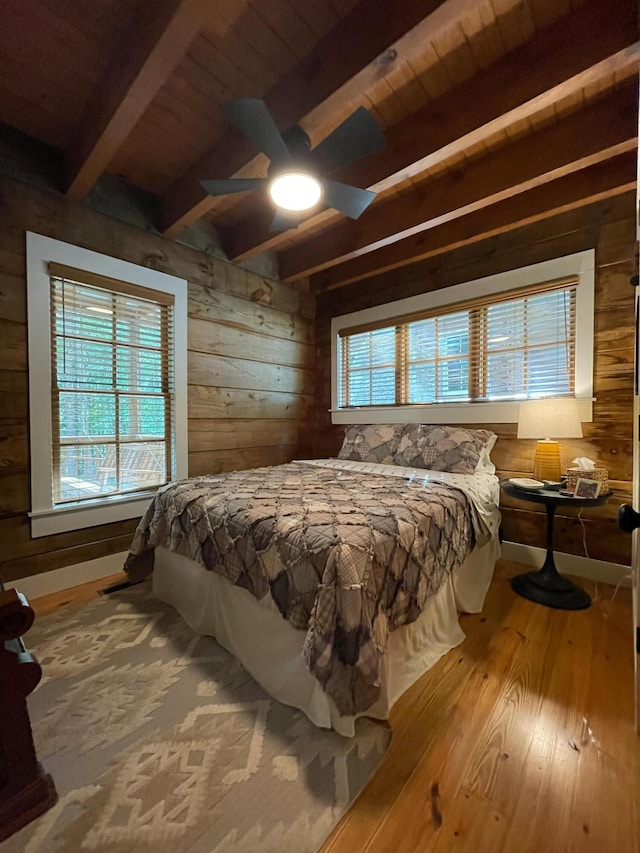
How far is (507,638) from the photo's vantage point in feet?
5.91

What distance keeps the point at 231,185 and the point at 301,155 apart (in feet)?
1.26

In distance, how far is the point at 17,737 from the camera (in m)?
1.03

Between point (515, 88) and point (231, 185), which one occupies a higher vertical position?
point (515, 88)

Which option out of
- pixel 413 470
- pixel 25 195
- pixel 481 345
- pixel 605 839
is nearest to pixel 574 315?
pixel 481 345

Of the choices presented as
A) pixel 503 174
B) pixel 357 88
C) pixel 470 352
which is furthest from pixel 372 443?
pixel 357 88

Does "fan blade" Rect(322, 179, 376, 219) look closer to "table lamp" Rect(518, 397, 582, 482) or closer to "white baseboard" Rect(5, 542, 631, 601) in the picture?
"table lamp" Rect(518, 397, 582, 482)

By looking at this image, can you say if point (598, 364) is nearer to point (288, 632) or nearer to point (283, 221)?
point (283, 221)

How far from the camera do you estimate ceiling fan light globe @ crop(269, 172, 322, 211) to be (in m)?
1.70

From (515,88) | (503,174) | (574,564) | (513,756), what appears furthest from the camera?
(574,564)

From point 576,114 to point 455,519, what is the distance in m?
2.25

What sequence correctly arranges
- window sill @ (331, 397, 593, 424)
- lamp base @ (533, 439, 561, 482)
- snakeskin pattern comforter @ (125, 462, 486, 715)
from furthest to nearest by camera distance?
window sill @ (331, 397, 593, 424) < lamp base @ (533, 439, 561, 482) < snakeskin pattern comforter @ (125, 462, 486, 715)

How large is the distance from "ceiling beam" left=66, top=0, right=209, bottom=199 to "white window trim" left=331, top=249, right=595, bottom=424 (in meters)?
2.34

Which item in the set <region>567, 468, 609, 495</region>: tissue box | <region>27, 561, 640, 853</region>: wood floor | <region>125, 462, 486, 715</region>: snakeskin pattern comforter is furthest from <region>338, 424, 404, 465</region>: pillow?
<region>27, 561, 640, 853</region>: wood floor

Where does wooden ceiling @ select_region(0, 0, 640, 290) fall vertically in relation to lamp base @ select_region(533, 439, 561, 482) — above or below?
above
